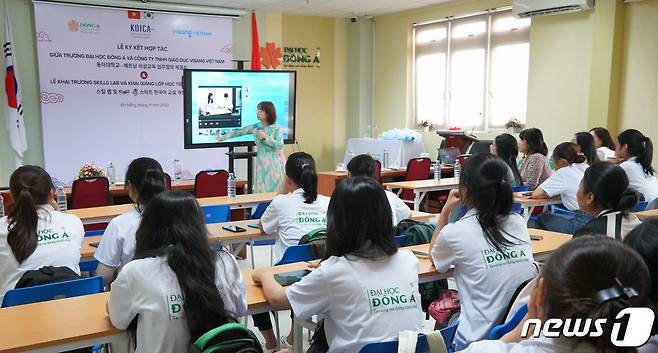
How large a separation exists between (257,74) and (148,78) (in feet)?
6.72

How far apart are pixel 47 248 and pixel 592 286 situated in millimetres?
2391

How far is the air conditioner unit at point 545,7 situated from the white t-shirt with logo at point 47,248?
20.8 ft

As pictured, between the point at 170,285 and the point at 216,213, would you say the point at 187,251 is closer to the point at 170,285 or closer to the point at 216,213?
the point at 170,285

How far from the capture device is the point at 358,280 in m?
1.95

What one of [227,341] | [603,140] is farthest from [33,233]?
[603,140]

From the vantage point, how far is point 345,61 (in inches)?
417

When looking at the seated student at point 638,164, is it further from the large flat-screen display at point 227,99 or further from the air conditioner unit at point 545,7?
the large flat-screen display at point 227,99

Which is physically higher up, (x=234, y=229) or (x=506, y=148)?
(x=506, y=148)

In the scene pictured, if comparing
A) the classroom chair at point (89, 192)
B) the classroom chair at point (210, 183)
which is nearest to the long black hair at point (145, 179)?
the classroom chair at point (89, 192)

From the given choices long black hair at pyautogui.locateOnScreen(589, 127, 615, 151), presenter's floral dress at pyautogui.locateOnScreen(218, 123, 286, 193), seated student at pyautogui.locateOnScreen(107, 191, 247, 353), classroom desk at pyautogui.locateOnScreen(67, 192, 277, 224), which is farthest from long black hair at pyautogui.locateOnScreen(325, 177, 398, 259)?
long black hair at pyautogui.locateOnScreen(589, 127, 615, 151)

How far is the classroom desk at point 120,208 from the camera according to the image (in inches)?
169

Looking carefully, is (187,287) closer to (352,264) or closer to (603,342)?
(352,264)

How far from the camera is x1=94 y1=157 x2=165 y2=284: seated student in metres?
2.89

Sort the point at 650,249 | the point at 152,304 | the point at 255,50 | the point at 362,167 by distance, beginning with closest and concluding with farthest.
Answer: the point at 650,249 → the point at 152,304 → the point at 362,167 → the point at 255,50
